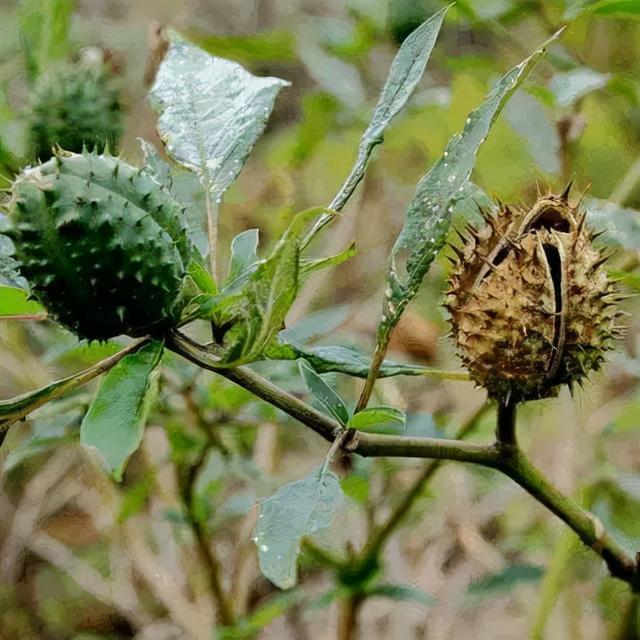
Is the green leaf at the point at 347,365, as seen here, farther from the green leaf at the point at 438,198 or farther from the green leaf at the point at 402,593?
the green leaf at the point at 402,593

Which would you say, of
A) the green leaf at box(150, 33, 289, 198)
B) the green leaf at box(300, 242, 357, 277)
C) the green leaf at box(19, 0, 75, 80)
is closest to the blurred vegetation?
the green leaf at box(19, 0, 75, 80)

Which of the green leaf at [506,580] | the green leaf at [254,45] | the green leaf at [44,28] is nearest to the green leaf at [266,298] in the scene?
the green leaf at [44,28]

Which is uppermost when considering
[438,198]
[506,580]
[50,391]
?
[438,198]

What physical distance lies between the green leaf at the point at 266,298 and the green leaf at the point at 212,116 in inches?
7.9

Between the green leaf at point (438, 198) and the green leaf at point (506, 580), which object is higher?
the green leaf at point (438, 198)

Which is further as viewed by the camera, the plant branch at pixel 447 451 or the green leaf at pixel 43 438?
the green leaf at pixel 43 438

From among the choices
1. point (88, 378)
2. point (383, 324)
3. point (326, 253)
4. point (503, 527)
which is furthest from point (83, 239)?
point (503, 527)

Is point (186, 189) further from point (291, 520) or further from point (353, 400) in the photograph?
point (353, 400)

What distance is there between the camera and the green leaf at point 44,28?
3.69 ft

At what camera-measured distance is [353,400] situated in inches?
61.0

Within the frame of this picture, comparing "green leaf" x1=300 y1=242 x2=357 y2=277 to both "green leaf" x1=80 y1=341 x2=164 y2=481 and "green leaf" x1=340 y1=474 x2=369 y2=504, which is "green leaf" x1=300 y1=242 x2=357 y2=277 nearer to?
"green leaf" x1=80 y1=341 x2=164 y2=481

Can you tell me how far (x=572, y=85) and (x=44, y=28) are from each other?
66 centimetres

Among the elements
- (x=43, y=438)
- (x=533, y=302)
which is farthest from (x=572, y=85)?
(x=43, y=438)

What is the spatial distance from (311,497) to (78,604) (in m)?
1.72
